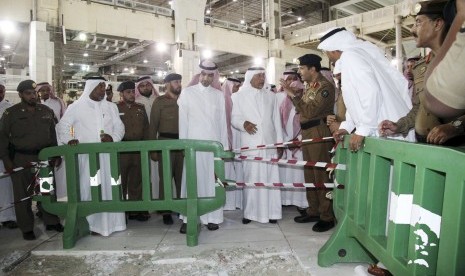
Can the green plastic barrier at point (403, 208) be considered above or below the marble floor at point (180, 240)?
above

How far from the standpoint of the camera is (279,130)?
4723mm

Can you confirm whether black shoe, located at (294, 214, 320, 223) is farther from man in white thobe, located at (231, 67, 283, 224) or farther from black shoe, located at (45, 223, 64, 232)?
black shoe, located at (45, 223, 64, 232)

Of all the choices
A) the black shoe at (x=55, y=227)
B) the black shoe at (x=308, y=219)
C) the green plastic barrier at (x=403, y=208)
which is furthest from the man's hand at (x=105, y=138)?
the green plastic barrier at (x=403, y=208)

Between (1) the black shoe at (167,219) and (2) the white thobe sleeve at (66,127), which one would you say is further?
(1) the black shoe at (167,219)

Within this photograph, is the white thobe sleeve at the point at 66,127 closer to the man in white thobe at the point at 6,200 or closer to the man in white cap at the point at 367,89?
the man in white thobe at the point at 6,200

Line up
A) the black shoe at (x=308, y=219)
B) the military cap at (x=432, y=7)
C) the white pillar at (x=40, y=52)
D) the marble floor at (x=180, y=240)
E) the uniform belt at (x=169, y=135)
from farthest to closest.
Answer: the white pillar at (x=40, y=52) → the uniform belt at (x=169, y=135) → the black shoe at (x=308, y=219) → the marble floor at (x=180, y=240) → the military cap at (x=432, y=7)

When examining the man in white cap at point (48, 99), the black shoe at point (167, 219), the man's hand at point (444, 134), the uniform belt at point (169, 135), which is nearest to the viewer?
the man's hand at point (444, 134)

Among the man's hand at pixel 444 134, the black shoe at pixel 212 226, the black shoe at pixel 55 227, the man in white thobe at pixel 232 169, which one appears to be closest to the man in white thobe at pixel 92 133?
the black shoe at pixel 55 227

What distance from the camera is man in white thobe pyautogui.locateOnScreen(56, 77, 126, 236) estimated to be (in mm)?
4012

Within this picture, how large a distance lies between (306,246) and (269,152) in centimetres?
148

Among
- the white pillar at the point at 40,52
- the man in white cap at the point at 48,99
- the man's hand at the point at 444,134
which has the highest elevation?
the white pillar at the point at 40,52

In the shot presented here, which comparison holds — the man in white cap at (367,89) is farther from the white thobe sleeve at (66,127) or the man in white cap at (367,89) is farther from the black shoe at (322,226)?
the white thobe sleeve at (66,127)

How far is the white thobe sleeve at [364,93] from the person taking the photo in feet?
8.67

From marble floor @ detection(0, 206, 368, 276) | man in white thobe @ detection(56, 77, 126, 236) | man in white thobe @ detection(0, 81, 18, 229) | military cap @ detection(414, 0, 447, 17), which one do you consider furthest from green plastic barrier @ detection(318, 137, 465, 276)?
man in white thobe @ detection(0, 81, 18, 229)
